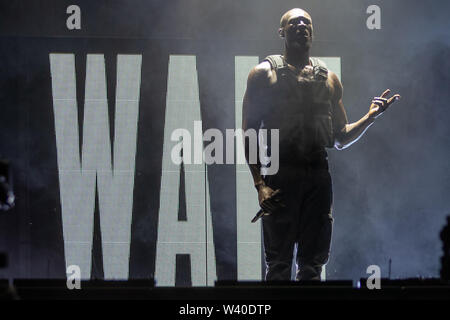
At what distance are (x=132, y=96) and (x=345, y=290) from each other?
382 centimetres

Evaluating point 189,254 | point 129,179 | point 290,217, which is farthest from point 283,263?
point 129,179

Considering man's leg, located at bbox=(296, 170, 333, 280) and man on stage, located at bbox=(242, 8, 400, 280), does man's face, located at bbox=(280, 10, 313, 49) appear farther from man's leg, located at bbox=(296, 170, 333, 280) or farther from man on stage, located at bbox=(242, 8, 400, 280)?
man's leg, located at bbox=(296, 170, 333, 280)

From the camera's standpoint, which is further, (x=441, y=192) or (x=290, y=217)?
(x=441, y=192)

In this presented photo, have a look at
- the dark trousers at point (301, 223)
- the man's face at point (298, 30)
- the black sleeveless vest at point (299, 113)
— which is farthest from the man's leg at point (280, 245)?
the man's face at point (298, 30)

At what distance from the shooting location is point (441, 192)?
668 centimetres

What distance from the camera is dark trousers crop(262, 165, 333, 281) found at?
14.6ft

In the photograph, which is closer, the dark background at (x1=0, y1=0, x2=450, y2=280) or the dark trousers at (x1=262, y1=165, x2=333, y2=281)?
the dark trousers at (x1=262, y1=165, x2=333, y2=281)

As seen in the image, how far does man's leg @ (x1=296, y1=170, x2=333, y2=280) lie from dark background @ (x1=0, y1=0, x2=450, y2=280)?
2083 millimetres

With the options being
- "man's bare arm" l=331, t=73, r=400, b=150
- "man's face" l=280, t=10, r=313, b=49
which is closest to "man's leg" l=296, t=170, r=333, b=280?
"man's bare arm" l=331, t=73, r=400, b=150

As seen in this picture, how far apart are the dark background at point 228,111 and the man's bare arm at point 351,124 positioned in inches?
74.8

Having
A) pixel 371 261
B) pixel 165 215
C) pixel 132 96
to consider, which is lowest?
pixel 371 261

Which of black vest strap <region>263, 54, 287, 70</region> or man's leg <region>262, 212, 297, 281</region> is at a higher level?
black vest strap <region>263, 54, 287, 70</region>
